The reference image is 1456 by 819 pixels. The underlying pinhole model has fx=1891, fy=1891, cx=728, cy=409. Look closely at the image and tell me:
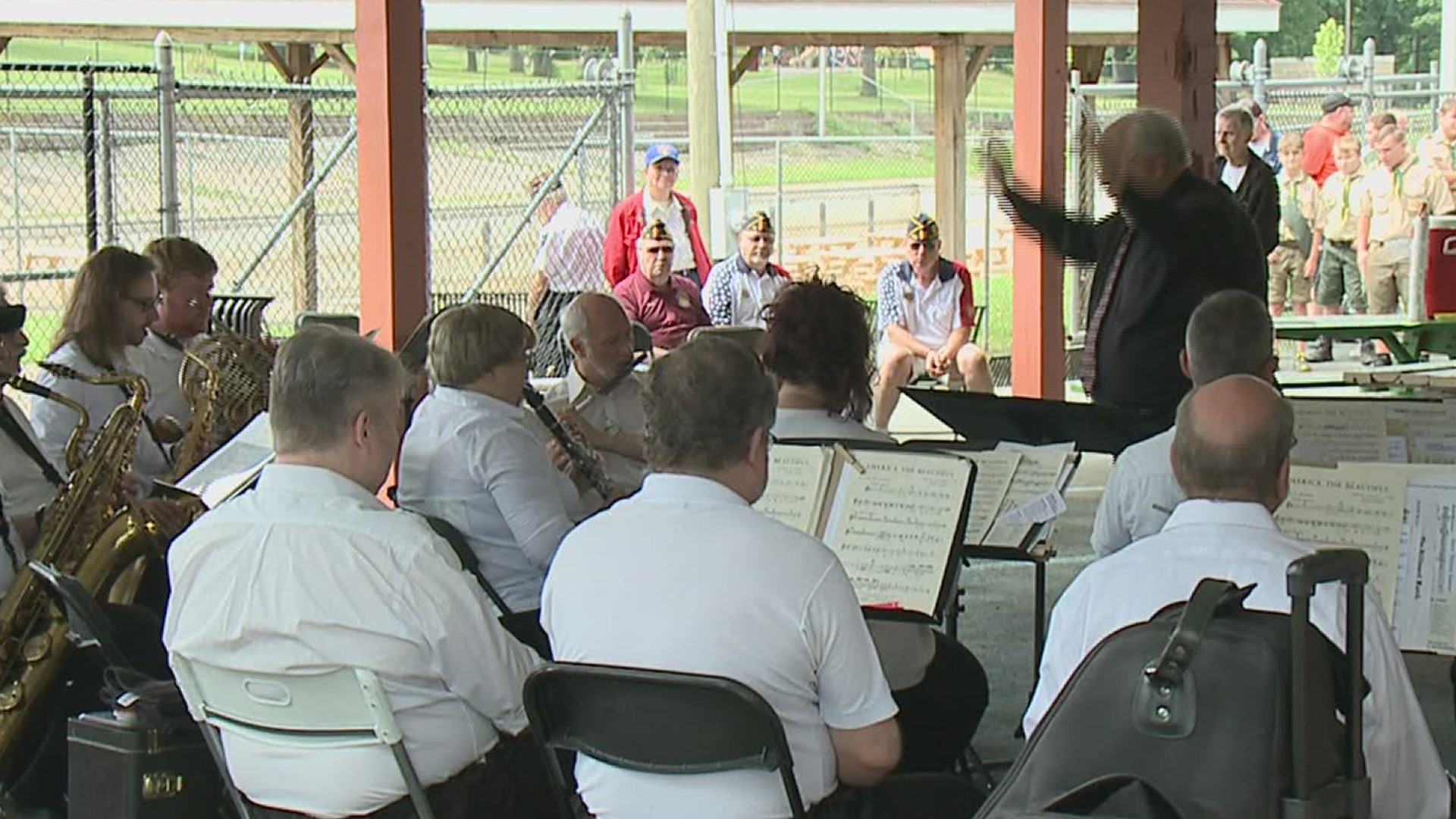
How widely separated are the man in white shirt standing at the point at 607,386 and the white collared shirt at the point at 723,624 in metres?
2.64

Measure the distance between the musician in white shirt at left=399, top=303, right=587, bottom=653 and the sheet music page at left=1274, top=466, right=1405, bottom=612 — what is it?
5.22ft

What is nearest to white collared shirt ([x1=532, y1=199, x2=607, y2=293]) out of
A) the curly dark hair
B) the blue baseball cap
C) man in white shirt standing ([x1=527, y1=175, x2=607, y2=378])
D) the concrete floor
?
man in white shirt standing ([x1=527, y1=175, x2=607, y2=378])

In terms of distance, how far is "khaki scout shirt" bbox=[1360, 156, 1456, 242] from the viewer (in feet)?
42.3

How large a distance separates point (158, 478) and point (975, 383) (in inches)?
222

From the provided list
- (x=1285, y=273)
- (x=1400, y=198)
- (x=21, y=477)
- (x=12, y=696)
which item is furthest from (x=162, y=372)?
(x=1285, y=273)

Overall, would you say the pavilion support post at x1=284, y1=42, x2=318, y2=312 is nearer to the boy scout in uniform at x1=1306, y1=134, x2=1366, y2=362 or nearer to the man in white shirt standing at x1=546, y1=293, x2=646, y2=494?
the man in white shirt standing at x1=546, y1=293, x2=646, y2=494

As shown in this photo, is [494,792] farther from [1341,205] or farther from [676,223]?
[1341,205]

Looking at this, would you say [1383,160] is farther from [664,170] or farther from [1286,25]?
[1286,25]

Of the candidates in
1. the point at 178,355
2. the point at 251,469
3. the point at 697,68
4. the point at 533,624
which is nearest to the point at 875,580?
the point at 533,624

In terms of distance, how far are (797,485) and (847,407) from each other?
1.65 feet

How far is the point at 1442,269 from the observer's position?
8555 millimetres

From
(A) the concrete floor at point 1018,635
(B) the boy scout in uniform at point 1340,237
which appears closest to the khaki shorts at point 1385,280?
(B) the boy scout in uniform at point 1340,237

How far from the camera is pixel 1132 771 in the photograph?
86.7 inches

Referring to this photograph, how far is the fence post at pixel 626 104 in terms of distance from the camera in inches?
380
